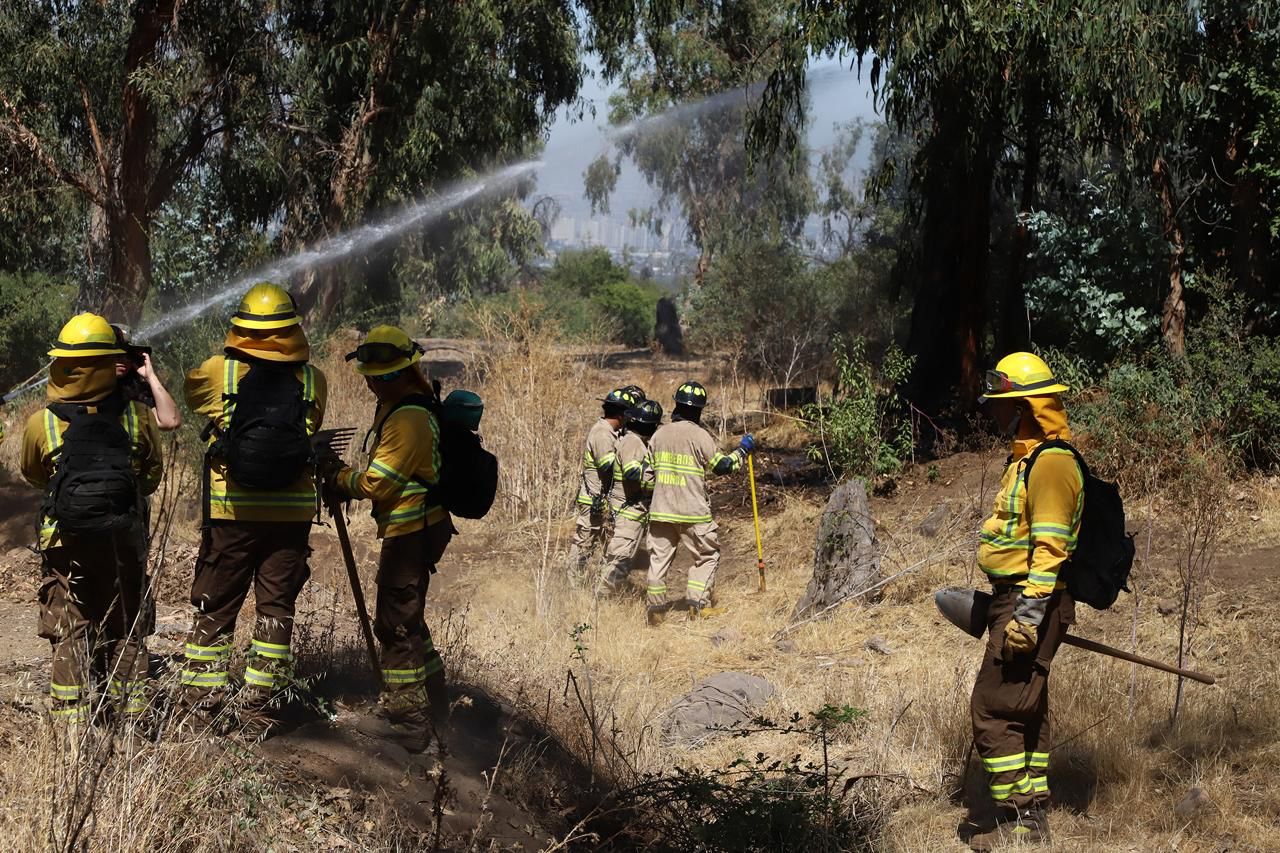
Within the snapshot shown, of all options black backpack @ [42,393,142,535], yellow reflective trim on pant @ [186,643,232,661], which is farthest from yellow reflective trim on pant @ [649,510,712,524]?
black backpack @ [42,393,142,535]

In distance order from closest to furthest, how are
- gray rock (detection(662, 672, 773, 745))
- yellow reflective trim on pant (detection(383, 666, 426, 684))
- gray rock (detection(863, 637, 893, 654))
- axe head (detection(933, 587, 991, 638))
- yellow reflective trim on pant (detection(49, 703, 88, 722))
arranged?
1. yellow reflective trim on pant (detection(49, 703, 88, 722))
2. axe head (detection(933, 587, 991, 638))
3. yellow reflective trim on pant (detection(383, 666, 426, 684))
4. gray rock (detection(662, 672, 773, 745))
5. gray rock (detection(863, 637, 893, 654))

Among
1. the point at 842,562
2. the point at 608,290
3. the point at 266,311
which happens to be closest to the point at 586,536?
the point at 842,562

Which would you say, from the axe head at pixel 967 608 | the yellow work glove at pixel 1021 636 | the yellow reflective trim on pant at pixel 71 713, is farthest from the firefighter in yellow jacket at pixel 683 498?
the yellow reflective trim on pant at pixel 71 713

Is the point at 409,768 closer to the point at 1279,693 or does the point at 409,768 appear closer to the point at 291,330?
the point at 291,330

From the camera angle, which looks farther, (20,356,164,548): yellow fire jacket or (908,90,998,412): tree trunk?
(908,90,998,412): tree trunk

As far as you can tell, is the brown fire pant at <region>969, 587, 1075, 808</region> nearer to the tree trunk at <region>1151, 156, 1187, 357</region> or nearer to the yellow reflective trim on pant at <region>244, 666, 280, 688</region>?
the yellow reflective trim on pant at <region>244, 666, 280, 688</region>

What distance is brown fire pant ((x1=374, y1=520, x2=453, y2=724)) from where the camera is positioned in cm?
507

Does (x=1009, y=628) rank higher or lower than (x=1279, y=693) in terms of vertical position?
higher

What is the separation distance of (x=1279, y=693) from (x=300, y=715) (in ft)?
14.3

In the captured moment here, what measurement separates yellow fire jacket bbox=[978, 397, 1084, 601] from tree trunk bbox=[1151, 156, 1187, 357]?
8076mm

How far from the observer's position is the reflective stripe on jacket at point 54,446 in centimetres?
466

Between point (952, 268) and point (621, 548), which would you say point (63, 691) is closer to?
point (621, 548)

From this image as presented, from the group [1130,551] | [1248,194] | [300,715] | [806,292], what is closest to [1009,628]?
[1130,551]

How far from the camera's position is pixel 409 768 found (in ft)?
16.3
